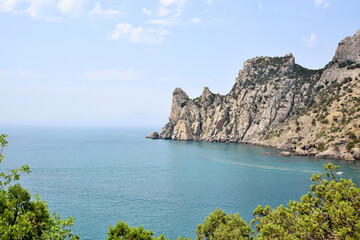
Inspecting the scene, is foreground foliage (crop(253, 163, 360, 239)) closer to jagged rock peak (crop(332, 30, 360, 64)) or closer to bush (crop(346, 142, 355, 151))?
bush (crop(346, 142, 355, 151))

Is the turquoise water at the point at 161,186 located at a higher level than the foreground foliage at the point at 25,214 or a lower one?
lower

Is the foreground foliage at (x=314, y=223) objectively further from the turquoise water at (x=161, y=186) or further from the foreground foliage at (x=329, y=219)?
the turquoise water at (x=161, y=186)

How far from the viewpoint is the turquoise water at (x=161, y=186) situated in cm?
4944

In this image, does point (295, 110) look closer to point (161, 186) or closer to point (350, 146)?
point (350, 146)

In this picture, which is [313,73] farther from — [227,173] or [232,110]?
[227,173]

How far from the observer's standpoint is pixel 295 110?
163 metres

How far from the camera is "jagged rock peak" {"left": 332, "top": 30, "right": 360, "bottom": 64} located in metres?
151

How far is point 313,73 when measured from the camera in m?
178

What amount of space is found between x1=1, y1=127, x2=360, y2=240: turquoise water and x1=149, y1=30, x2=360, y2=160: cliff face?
60.4 feet

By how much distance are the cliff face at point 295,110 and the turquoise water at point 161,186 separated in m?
18.4

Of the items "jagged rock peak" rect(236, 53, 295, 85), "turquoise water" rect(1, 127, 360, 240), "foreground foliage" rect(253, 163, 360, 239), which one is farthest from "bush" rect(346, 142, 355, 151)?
"foreground foliage" rect(253, 163, 360, 239)

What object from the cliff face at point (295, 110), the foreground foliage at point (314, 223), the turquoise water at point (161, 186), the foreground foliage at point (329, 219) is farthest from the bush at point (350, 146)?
the foreground foliage at point (329, 219)

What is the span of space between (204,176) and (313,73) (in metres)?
133

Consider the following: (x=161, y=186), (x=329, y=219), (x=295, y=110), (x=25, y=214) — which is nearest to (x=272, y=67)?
(x=295, y=110)
